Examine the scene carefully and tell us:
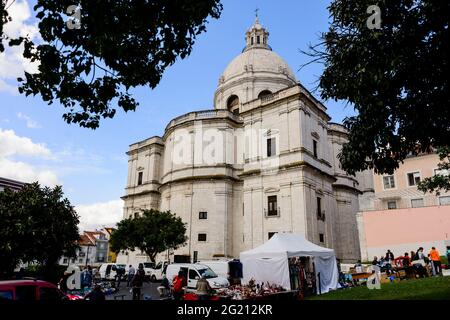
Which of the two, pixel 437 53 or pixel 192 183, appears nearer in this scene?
pixel 437 53

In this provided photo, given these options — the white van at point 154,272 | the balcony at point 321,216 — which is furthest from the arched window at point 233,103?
the white van at point 154,272

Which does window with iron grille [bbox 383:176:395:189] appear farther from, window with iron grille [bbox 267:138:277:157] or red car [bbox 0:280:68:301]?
red car [bbox 0:280:68:301]

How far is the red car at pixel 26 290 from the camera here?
764cm

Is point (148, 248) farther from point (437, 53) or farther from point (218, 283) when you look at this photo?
point (437, 53)

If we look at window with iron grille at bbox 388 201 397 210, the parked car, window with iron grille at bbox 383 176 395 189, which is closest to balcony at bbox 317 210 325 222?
window with iron grille at bbox 388 201 397 210

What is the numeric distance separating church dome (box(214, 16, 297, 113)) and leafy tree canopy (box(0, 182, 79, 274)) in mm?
26169

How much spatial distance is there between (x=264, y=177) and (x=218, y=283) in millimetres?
16437

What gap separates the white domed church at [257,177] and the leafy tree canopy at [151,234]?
86.6 inches

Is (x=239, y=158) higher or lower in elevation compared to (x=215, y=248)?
higher

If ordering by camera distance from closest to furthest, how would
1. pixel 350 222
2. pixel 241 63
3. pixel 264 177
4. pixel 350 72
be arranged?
pixel 350 72, pixel 264 177, pixel 350 222, pixel 241 63

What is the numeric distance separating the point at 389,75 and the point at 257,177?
26046 millimetres

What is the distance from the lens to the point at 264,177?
109 ft

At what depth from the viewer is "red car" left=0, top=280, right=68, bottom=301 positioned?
7641mm
